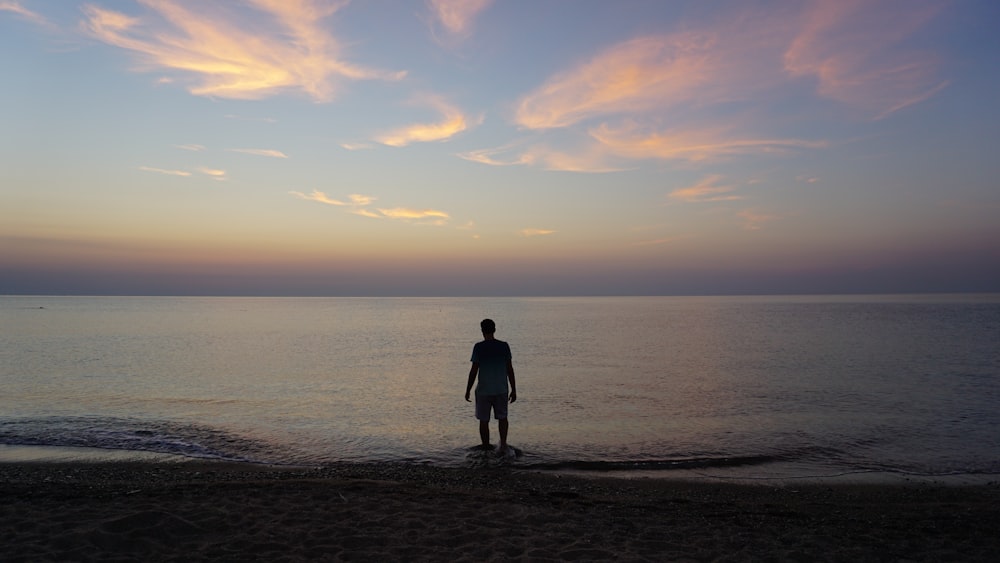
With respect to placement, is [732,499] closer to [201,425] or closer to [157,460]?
[157,460]

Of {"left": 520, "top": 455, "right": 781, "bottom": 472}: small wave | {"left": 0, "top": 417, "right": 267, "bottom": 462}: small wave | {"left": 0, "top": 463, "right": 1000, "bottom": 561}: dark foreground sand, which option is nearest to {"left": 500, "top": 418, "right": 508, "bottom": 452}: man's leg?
{"left": 520, "top": 455, "right": 781, "bottom": 472}: small wave

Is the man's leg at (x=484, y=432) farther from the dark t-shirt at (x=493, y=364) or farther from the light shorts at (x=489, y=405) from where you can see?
the dark t-shirt at (x=493, y=364)

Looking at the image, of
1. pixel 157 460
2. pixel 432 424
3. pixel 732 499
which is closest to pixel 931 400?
pixel 732 499

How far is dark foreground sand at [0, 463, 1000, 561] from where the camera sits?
19.6 feet

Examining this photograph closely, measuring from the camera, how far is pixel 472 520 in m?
7.02

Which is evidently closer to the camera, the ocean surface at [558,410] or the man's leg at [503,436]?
the man's leg at [503,436]

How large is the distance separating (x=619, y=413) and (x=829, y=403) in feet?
24.1

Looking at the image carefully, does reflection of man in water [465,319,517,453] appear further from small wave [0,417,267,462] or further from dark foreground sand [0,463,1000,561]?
small wave [0,417,267,462]

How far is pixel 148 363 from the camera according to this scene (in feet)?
98.6

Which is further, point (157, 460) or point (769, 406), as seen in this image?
point (769, 406)

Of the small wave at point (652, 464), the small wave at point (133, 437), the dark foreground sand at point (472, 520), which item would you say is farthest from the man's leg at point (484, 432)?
the small wave at point (133, 437)

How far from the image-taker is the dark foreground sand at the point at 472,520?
5988 millimetres

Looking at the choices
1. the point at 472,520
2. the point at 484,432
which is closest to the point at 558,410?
the point at 484,432

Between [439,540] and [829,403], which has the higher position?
[439,540]
